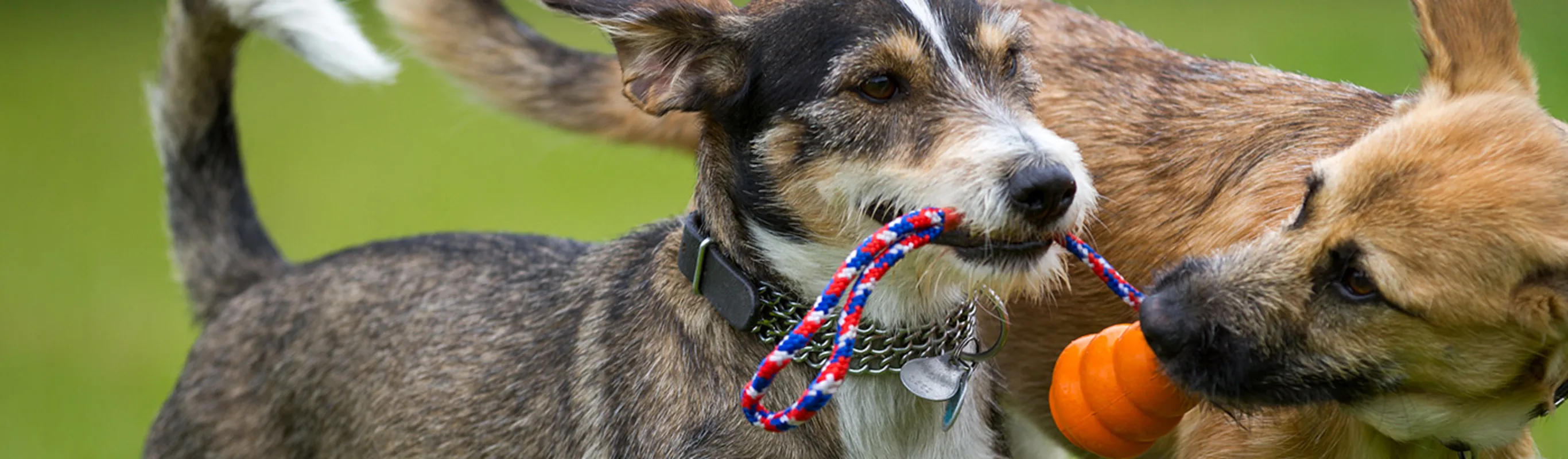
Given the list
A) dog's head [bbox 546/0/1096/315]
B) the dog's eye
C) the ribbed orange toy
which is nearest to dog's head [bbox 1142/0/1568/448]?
the dog's eye

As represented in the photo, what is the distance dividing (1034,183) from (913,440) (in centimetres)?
91

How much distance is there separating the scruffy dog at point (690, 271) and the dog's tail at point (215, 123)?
1cm

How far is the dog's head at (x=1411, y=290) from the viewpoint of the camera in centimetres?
323

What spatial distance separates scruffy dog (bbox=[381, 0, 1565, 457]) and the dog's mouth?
345 mm

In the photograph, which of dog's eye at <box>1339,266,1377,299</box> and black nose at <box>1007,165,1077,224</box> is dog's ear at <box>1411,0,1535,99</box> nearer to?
dog's eye at <box>1339,266,1377,299</box>

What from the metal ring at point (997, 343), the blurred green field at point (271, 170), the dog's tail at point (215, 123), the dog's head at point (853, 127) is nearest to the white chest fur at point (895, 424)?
the metal ring at point (997, 343)

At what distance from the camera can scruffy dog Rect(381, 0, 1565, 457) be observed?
3348mm

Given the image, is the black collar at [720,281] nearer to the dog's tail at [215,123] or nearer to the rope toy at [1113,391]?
the rope toy at [1113,391]

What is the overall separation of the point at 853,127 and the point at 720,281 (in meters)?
0.54

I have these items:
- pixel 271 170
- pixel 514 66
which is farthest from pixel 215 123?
pixel 271 170

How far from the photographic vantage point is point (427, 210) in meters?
11.5

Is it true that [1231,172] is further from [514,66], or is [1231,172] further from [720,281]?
[514,66]

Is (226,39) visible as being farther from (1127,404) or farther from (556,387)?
(1127,404)

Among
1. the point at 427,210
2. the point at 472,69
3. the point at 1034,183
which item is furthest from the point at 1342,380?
the point at 427,210
